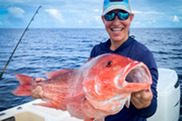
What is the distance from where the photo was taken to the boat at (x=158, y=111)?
3641mm

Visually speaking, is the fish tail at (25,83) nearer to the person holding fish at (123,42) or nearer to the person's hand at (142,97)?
the person holding fish at (123,42)

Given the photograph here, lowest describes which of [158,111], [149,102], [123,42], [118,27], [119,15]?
[158,111]

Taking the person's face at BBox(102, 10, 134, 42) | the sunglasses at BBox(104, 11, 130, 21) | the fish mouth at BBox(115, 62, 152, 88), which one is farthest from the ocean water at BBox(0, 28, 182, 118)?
the fish mouth at BBox(115, 62, 152, 88)

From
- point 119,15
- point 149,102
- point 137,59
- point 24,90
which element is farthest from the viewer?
point 24,90

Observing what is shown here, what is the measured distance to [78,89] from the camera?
1643 millimetres

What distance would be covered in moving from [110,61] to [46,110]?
3133 millimetres

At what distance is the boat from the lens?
3641 mm

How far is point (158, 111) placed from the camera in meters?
3.66

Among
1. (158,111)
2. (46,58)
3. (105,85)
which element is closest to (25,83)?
(105,85)

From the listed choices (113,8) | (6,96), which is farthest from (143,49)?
(6,96)

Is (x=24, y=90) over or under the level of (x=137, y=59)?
under

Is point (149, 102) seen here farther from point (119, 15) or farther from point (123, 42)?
point (119, 15)

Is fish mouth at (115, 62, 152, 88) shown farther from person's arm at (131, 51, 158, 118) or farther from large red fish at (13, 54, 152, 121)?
person's arm at (131, 51, 158, 118)

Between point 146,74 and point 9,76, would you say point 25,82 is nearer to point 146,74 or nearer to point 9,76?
point 146,74
